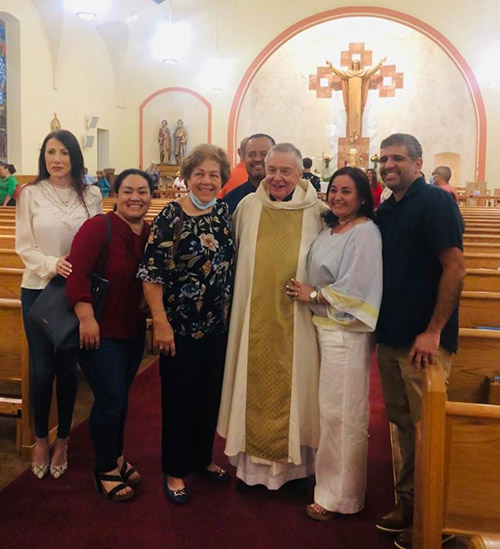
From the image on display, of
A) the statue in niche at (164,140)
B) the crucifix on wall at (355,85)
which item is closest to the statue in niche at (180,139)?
the statue in niche at (164,140)

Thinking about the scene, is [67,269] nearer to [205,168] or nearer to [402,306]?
[205,168]

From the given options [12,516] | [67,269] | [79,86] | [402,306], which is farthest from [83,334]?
[79,86]

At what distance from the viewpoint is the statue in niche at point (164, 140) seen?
15.4 metres

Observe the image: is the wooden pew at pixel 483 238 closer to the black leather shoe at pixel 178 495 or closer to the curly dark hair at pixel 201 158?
the curly dark hair at pixel 201 158

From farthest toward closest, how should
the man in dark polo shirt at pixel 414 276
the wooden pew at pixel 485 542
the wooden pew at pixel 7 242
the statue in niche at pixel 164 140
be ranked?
the statue in niche at pixel 164 140 → the wooden pew at pixel 7 242 → the man in dark polo shirt at pixel 414 276 → the wooden pew at pixel 485 542

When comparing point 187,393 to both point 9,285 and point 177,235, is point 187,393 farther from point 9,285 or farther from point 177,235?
point 9,285

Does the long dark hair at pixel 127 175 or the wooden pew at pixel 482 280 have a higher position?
the long dark hair at pixel 127 175

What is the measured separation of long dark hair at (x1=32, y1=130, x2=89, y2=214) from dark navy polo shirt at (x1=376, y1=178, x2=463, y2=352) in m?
1.35

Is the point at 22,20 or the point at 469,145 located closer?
the point at 22,20

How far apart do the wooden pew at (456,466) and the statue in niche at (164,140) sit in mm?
14400

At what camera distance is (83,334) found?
231 centimetres

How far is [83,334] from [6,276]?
1.40 metres

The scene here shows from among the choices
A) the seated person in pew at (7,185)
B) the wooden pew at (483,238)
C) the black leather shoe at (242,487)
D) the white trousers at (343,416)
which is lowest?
the black leather shoe at (242,487)

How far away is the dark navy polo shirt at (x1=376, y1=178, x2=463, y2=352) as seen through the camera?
2092 millimetres
